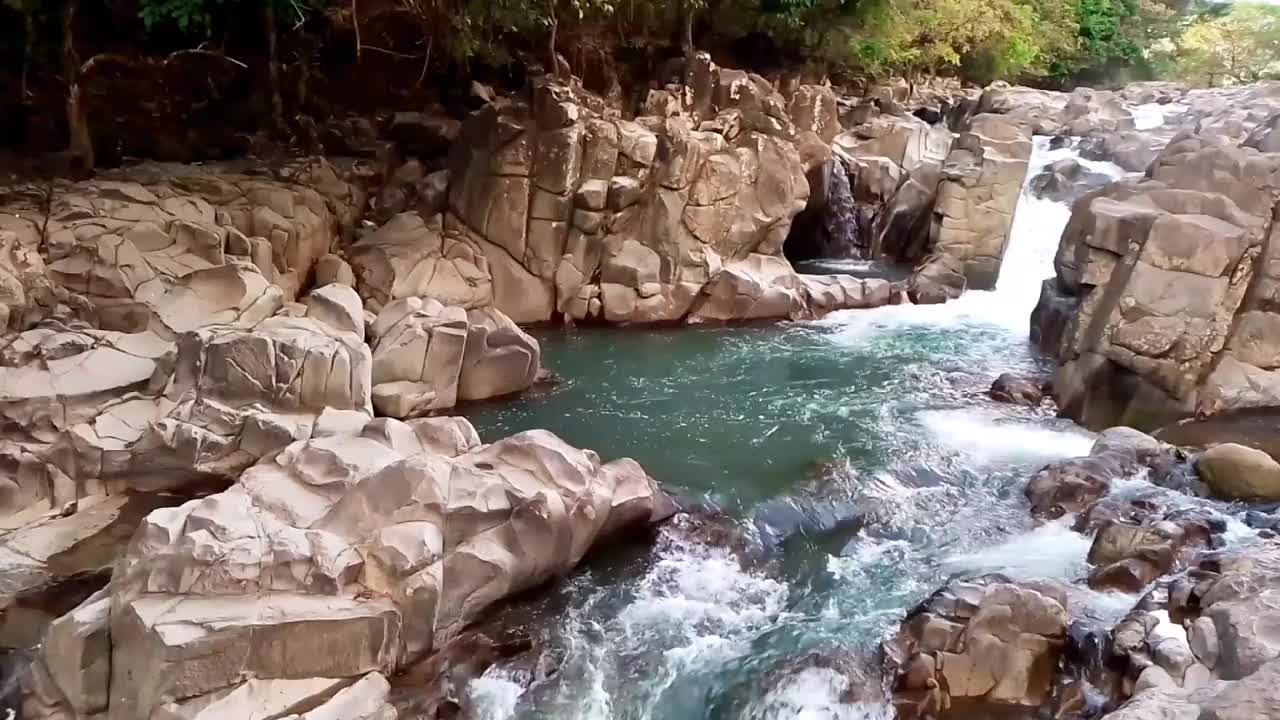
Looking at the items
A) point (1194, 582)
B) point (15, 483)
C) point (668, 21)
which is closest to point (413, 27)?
point (668, 21)

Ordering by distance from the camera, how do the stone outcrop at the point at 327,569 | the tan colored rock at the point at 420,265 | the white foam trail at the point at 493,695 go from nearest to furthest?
1. the stone outcrop at the point at 327,569
2. the white foam trail at the point at 493,695
3. the tan colored rock at the point at 420,265

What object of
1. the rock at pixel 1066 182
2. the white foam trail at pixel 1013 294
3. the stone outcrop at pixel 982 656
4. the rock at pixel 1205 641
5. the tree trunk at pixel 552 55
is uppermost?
the tree trunk at pixel 552 55

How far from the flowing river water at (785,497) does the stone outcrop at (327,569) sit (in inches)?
27.6

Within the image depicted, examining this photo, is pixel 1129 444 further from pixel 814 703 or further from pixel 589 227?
pixel 589 227

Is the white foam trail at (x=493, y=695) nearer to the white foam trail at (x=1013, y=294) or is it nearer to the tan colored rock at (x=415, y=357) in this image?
the tan colored rock at (x=415, y=357)

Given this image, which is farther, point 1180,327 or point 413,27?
point 413,27

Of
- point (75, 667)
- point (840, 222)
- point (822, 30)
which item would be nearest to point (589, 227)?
point (840, 222)

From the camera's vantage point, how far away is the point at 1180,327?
12227 mm

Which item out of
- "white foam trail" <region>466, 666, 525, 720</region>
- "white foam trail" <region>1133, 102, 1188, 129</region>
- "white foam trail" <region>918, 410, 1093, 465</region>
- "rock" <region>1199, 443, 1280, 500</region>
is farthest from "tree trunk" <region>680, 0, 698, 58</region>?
"white foam trail" <region>466, 666, 525, 720</region>

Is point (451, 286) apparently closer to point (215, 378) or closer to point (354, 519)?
point (215, 378)

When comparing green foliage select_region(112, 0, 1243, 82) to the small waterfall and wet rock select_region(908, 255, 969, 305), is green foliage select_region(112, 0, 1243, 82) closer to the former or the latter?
the small waterfall

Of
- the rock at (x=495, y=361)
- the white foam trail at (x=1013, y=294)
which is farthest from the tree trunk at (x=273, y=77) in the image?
the white foam trail at (x=1013, y=294)

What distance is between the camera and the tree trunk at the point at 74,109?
14.5 meters

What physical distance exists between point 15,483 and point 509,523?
4.70 metres
